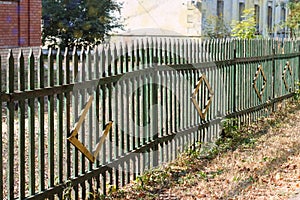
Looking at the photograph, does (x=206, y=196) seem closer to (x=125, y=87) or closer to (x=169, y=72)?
(x=125, y=87)

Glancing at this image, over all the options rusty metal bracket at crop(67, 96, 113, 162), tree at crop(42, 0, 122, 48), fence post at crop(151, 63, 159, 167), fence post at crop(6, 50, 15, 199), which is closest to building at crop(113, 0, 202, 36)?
tree at crop(42, 0, 122, 48)

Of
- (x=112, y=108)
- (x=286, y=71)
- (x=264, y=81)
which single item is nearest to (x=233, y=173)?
(x=112, y=108)

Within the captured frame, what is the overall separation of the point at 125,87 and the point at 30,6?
472 inches

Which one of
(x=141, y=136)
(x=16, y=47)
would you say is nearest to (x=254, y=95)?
(x=141, y=136)

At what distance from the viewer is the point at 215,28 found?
30656mm

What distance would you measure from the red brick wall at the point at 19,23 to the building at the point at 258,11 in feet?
43.9

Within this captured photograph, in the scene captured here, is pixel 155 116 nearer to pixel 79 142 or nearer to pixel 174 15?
pixel 79 142

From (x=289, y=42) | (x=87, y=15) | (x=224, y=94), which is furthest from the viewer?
(x=87, y=15)

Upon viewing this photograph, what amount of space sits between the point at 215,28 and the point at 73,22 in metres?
8.83

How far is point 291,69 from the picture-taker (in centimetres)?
1398

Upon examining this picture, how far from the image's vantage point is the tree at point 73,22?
Answer: 80.8 ft

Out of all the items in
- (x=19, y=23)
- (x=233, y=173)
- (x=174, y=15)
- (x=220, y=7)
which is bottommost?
(x=233, y=173)

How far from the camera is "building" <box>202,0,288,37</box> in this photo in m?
31.0

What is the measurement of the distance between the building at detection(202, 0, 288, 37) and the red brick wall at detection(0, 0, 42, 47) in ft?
→ 43.9
